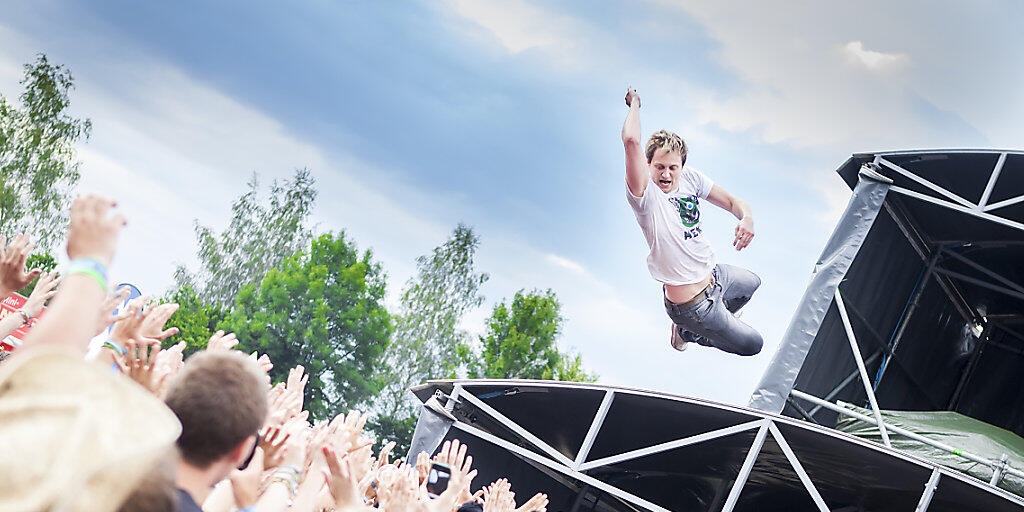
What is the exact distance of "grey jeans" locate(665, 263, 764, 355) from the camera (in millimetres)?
5746

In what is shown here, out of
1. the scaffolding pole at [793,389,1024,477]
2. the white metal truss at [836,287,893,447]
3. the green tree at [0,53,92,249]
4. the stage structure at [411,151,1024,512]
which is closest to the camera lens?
the scaffolding pole at [793,389,1024,477]

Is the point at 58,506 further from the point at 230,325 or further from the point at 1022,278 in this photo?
the point at 230,325

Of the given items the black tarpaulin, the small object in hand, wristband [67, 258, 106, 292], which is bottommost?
the small object in hand

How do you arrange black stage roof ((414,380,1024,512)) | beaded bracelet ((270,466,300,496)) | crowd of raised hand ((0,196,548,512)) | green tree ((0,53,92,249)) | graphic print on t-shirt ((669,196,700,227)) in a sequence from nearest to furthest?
1. crowd of raised hand ((0,196,548,512))
2. beaded bracelet ((270,466,300,496))
3. graphic print on t-shirt ((669,196,700,227))
4. black stage roof ((414,380,1024,512))
5. green tree ((0,53,92,249))

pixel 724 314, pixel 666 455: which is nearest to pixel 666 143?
pixel 724 314

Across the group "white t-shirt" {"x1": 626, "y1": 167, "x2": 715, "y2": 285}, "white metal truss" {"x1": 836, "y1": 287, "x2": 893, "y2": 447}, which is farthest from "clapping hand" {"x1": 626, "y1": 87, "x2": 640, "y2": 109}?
"white metal truss" {"x1": 836, "y1": 287, "x2": 893, "y2": 447}

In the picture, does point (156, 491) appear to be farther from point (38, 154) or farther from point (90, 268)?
point (38, 154)

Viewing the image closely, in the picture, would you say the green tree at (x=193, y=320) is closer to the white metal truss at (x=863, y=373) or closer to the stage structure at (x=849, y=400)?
the stage structure at (x=849, y=400)

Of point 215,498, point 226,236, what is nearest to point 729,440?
point 215,498

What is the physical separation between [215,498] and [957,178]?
8367 millimetres

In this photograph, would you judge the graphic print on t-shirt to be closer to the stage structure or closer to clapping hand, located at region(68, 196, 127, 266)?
the stage structure

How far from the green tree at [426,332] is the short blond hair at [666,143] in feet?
77.3

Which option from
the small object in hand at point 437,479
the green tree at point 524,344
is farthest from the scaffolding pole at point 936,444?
the green tree at point 524,344

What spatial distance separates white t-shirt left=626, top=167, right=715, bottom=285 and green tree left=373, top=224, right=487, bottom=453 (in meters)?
23.4
